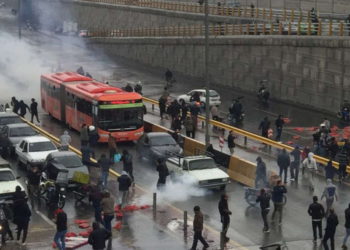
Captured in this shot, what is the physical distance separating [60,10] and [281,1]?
47101 mm

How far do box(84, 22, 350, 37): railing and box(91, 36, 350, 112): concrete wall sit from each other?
84cm

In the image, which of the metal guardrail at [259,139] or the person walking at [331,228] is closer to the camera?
the person walking at [331,228]

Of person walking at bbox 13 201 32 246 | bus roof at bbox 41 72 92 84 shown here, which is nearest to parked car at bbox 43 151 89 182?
person walking at bbox 13 201 32 246

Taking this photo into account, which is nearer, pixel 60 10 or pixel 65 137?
pixel 65 137

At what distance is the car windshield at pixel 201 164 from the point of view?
1250 inches

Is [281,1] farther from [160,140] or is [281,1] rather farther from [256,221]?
[256,221]

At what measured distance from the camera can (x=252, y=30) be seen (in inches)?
2277

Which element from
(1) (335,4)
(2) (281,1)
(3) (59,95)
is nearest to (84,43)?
(2) (281,1)

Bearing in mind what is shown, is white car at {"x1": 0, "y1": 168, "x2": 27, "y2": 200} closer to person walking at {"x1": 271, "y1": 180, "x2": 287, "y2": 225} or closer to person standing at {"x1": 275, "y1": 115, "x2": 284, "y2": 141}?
person walking at {"x1": 271, "y1": 180, "x2": 287, "y2": 225}

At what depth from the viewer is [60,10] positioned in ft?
358

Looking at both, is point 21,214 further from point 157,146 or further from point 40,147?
point 157,146

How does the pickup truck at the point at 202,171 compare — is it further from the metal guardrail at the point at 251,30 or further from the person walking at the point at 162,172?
the metal guardrail at the point at 251,30

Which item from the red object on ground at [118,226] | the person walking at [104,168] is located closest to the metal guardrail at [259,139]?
the person walking at [104,168]

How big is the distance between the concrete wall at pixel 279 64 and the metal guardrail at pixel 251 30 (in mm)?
836
